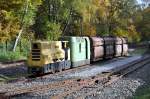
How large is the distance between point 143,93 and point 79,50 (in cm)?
1492

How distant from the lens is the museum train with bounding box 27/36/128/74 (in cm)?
2611

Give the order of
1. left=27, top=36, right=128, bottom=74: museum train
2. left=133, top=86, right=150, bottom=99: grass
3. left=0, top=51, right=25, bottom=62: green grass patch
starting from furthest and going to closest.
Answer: left=0, top=51, right=25, bottom=62: green grass patch < left=27, top=36, right=128, bottom=74: museum train < left=133, top=86, right=150, bottom=99: grass

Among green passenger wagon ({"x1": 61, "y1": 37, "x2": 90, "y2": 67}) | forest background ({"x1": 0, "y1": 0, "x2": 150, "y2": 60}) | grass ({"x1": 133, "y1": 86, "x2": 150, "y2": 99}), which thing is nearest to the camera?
grass ({"x1": 133, "y1": 86, "x2": 150, "y2": 99})

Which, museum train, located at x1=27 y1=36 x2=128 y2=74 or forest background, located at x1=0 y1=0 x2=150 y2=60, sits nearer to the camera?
museum train, located at x1=27 y1=36 x2=128 y2=74

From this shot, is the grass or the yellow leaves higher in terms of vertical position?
the yellow leaves

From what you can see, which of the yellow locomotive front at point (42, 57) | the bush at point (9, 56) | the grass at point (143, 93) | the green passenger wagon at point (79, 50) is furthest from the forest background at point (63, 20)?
the grass at point (143, 93)

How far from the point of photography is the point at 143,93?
738 inches

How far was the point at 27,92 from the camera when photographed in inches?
706

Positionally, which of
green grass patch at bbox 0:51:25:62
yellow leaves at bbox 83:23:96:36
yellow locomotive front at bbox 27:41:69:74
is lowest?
green grass patch at bbox 0:51:25:62

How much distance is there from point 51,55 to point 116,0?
2166 inches

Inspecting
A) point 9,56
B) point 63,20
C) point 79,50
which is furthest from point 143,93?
point 63,20

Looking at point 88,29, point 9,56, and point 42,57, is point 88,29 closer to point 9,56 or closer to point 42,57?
point 9,56

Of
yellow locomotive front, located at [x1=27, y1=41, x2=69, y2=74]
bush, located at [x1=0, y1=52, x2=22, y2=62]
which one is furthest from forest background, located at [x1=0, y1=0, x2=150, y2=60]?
yellow locomotive front, located at [x1=27, y1=41, x2=69, y2=74]

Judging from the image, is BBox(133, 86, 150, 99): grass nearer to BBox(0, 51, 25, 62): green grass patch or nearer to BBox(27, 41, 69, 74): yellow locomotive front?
BBox(27, 41, 69, 74): yellow locomotive front
